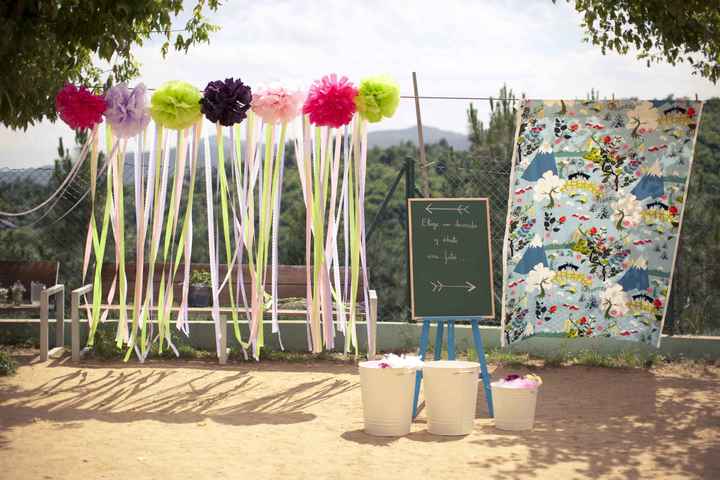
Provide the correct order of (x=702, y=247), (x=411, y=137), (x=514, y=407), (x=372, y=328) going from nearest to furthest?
(x=514, y=407) < (x=372, y=328) < (x=702, y=247) < (x=411, y=137)

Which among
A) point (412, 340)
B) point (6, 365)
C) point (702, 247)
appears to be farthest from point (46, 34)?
point (702, 247)

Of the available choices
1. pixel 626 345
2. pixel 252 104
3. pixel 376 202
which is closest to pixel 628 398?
pixel 626 345

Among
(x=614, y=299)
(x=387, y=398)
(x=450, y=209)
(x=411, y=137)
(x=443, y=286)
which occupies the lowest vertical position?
(x=387, y=398)

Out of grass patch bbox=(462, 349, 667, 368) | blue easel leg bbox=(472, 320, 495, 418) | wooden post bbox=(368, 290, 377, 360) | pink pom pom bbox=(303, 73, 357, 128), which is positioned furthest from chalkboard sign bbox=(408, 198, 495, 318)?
grass patch bbox=(462, 349, 667, 368)

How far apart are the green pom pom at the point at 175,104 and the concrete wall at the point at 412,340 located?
8.74 ft

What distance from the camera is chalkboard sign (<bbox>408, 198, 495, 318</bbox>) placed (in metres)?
6.46

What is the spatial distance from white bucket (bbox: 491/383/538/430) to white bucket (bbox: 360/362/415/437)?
606 mm

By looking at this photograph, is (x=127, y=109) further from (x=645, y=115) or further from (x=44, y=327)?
(x=645, y=115)

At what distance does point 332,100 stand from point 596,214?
2657 millimetres

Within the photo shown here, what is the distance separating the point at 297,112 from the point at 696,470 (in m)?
3.61

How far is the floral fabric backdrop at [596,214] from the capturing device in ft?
26.3

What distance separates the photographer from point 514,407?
20.0ft

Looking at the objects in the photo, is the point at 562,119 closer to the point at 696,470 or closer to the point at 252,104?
the point at 252,104

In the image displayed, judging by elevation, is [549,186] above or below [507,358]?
above
